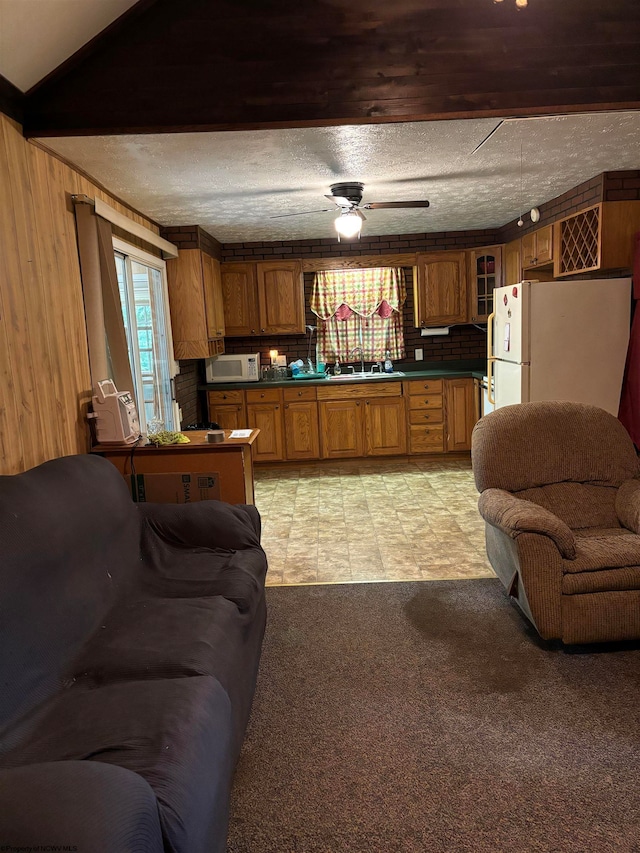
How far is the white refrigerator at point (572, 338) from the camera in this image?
4.20 m

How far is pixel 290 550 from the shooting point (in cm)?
400

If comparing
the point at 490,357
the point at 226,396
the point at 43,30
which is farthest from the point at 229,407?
the point at 43,30

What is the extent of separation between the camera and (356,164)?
3562 mm

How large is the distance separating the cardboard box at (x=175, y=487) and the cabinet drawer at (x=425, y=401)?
318 centimetres

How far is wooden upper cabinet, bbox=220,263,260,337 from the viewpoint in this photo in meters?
6.41

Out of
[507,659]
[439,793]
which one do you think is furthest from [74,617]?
[507,659]

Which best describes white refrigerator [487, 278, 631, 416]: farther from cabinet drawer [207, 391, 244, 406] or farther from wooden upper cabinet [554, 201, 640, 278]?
cabinet drawer [207, 391, 244, 406]

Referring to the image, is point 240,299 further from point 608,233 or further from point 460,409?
point 608,233

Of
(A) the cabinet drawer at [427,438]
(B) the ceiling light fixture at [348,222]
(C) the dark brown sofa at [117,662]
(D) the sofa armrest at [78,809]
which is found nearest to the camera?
(D) the sofa armrest at [78,809]

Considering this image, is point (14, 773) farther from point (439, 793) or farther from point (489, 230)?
point (489, 230)

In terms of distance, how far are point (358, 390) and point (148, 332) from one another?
7.41 feet

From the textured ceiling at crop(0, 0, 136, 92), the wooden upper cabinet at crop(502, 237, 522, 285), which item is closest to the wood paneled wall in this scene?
the textured ceiling at crop(0, 0, 136, 92)

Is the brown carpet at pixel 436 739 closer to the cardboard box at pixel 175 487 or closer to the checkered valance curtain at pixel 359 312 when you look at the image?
the cardboard box at pixel 175 487

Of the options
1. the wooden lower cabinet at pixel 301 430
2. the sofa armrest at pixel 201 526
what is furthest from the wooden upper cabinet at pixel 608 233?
the sofa armrest at pixel 201 526
